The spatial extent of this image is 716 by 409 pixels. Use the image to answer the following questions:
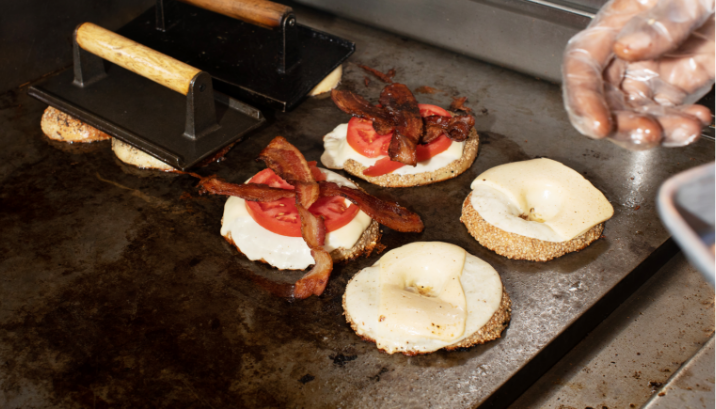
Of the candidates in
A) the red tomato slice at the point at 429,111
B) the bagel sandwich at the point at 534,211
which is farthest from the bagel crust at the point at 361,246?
the red tomato slice at the point at 429,111

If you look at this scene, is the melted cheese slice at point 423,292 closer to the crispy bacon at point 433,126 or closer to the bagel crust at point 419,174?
the bagel crust at point 419,174

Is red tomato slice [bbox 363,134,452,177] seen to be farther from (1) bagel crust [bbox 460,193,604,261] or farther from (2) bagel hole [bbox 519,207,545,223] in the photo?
(2) bagel hole [bbox 519,207,545,223]

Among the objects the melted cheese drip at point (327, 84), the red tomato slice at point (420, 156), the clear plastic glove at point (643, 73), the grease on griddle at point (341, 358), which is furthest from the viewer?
the melted cheese drip at point (327, 84)

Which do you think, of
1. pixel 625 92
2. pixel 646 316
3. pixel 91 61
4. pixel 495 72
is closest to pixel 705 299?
pixel 646 316

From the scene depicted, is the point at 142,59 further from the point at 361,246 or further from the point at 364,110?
the point at 361,246

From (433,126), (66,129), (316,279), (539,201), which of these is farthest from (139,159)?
(539,201)

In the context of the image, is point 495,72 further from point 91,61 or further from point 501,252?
point 91,61

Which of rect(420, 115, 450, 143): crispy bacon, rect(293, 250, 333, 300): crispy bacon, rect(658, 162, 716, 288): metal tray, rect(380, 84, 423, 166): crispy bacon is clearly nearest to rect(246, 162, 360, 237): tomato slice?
rect(293, 250, 333, 300): crispy bacon
